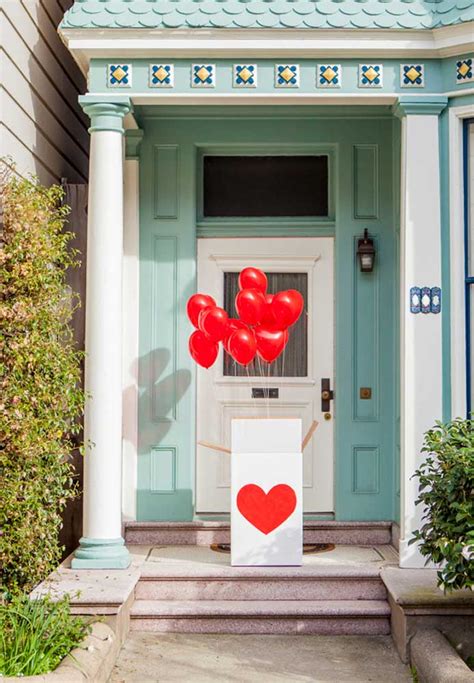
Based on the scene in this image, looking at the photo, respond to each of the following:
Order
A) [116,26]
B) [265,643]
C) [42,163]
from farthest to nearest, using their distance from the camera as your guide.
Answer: [42,163]
[116,26]
[265,643]

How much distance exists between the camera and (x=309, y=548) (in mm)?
5633

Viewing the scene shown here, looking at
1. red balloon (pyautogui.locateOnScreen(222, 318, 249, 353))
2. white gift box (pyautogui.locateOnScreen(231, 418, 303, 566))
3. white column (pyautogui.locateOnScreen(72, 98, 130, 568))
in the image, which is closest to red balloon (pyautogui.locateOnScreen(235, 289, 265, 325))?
red balloon (pyautogui.locateOnScreen(222, 318, 249, 353))

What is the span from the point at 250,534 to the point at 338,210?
228 centimetres

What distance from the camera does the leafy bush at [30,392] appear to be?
456 centimetres

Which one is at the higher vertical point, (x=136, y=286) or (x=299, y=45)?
(x=299, y=45)

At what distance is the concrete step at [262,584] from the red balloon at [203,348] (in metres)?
1.24

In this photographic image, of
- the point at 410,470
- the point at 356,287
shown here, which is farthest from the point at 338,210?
the point at 410,470

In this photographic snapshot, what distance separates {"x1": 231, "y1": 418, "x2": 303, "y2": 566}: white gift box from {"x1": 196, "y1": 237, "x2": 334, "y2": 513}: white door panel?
0.90 meters

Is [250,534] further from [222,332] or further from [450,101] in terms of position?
[450,101]

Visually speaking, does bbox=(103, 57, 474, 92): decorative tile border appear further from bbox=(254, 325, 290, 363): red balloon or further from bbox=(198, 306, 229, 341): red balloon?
bbox=(254, 325, 290, 363): red balloon

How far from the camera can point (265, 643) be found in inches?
184

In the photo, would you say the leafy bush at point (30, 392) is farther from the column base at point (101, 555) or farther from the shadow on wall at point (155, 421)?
the shadow on wall at point (155, 421)

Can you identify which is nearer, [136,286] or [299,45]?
[299,45]

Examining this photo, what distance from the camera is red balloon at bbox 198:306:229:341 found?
17.0 ft
